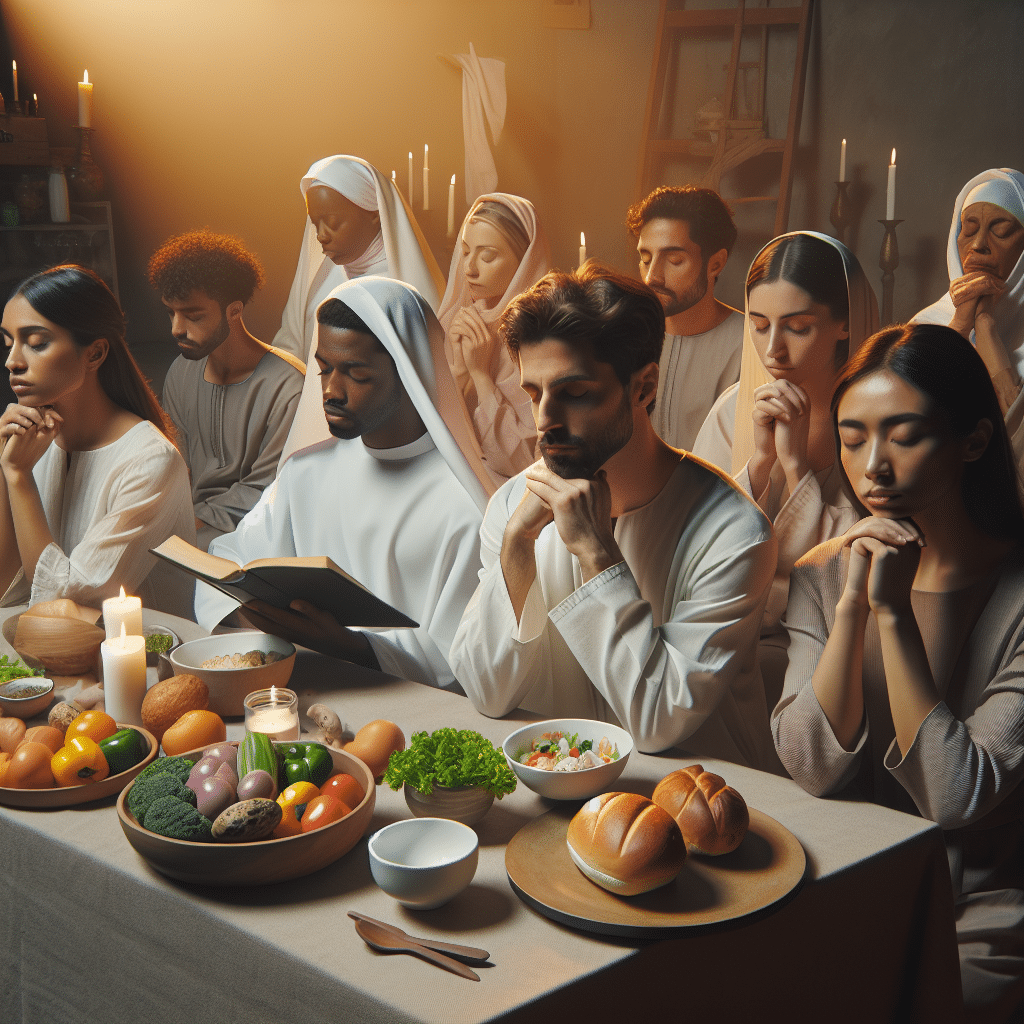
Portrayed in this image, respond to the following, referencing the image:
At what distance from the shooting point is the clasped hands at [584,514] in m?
1.88

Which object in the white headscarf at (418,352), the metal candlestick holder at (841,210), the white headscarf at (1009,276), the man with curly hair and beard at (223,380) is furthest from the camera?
the man with curly hair and beard at (223,380)

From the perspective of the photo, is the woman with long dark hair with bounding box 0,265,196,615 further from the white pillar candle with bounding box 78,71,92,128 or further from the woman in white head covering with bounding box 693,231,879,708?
the white pillar candle with bounding box 78,71,92,128

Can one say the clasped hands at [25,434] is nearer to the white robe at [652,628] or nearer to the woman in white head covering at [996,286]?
the white robe at [652,628]

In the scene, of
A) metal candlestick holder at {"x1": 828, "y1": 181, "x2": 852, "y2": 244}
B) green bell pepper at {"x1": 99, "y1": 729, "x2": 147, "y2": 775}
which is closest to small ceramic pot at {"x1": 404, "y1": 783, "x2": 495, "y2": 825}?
green bell pepper at {"x1": 99, "y1": 729, "x2": 147, "y2": 775}

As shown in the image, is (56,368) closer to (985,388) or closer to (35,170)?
(35,170)

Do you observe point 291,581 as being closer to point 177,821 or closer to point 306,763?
point 306,763

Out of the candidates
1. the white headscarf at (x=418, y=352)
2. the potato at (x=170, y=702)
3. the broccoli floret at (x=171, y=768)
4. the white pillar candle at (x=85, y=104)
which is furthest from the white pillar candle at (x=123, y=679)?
the white pillar candle at (x=85, y=104)

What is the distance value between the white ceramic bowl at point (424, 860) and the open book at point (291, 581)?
71 cm

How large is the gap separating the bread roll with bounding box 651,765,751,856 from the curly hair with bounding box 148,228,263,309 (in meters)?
3.45

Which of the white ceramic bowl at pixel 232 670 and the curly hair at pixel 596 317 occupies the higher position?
the curly hair at pixel 596 317

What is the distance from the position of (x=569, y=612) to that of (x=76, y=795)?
0.84m

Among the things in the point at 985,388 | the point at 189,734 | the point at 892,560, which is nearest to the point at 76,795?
the point at 189,734

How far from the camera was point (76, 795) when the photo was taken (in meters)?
1.62

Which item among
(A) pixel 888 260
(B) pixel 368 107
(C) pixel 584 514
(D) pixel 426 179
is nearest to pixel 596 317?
(C) pixel 584 514
